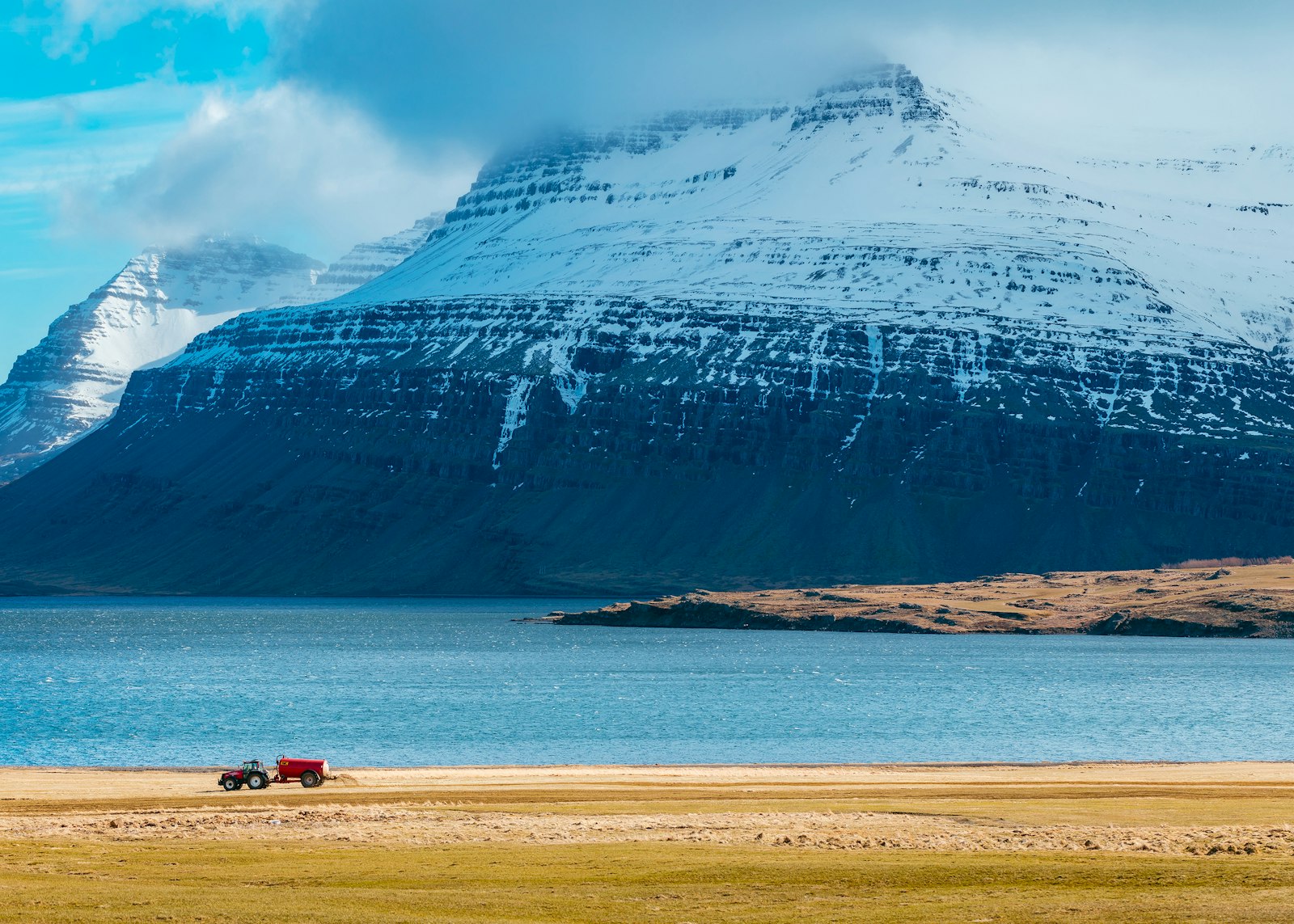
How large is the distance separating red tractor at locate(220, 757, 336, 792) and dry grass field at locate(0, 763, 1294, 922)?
0.94 m

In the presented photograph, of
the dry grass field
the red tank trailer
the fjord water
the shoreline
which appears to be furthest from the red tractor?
the fjord water

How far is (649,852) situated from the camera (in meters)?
59.0

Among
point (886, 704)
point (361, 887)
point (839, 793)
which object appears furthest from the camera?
point (886, 704)

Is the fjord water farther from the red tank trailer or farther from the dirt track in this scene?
the red tank trailer

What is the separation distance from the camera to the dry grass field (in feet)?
163

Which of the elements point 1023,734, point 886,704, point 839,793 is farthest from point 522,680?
point 839,793

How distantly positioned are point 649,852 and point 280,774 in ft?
97.4

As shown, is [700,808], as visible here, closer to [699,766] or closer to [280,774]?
[280,774]

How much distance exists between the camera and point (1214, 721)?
13938 centimetres

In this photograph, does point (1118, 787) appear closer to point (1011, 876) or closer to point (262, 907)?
point (1011, 876)

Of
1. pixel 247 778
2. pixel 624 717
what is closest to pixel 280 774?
pixel 247 778

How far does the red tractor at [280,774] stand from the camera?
3255 inches

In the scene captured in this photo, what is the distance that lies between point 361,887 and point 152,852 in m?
9.74

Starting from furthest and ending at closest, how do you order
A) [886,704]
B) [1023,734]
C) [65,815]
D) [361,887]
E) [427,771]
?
[886,704] → [1023,734] → [427,771] → [65,815] → [361,887]
